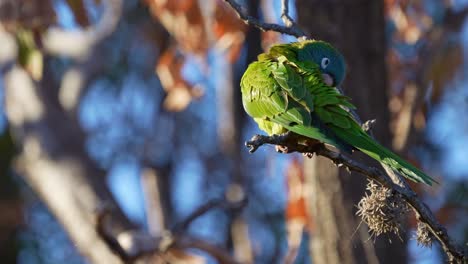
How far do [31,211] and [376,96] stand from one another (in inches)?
303

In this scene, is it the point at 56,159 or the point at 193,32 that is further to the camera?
the point at 193,32

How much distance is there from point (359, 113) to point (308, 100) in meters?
1.89

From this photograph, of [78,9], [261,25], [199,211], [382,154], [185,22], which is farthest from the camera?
[185,22]

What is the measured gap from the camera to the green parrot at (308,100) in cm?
308

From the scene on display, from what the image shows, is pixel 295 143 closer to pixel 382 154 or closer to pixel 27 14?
pixel 382 154

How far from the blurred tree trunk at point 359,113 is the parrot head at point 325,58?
1079 mm

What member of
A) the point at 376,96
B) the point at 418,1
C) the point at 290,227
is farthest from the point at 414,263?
the point at 418,1

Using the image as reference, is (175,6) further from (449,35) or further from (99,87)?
(99,87)

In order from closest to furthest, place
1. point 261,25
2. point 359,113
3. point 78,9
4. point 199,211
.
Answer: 1. point 261,25
2. point 359,113
3. point 199,211
4. point 78,9

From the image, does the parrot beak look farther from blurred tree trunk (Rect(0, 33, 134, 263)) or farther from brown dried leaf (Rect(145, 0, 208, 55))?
brown dried leaf (Rect(145, 0, 208, 55))

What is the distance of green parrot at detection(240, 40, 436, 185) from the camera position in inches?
121

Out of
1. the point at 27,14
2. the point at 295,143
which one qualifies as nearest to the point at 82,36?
the point at 27,14

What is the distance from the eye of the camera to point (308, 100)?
11.0 feet

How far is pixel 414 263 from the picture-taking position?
652 cm
